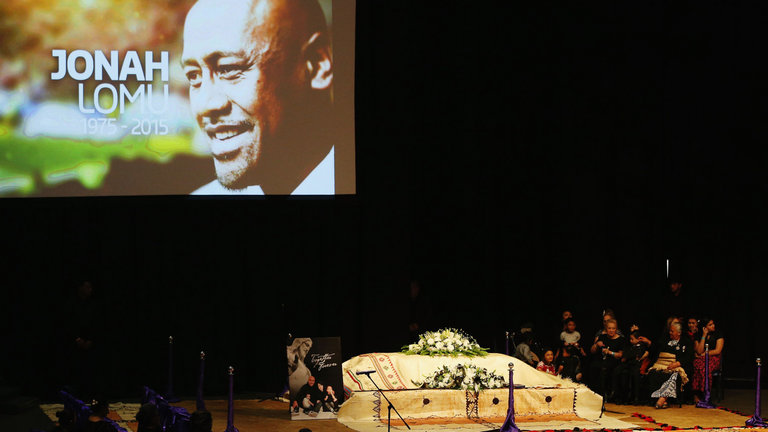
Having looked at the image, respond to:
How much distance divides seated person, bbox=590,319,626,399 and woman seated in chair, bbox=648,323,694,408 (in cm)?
38

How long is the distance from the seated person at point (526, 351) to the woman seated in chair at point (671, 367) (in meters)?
1.22

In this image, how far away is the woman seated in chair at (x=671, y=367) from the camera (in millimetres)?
10969

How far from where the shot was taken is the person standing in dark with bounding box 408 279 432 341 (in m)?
12.4

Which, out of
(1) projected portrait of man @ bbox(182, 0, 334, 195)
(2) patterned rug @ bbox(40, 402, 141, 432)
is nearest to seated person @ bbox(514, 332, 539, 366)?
(1) projected portrait of man @ bbox(182, 0, 334, 195)

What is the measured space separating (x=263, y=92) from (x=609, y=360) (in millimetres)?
4693

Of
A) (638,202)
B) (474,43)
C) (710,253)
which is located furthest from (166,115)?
(710,253)

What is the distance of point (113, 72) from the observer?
11023 mm

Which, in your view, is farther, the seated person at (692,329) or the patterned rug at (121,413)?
the seated person at (692,329)

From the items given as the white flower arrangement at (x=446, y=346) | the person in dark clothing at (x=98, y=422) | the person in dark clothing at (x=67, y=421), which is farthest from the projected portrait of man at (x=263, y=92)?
the person in dark clothing at (x=98, y=422)

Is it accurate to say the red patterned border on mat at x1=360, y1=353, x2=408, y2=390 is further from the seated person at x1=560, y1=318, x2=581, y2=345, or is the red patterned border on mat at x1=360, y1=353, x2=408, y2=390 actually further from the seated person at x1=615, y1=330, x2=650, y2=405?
the seated person at x1=615, y1=330, x2=650, y2=405

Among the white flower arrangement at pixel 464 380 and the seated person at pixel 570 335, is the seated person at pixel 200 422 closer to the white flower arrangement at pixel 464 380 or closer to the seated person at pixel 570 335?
the white flower arrangement at pixel 464 380

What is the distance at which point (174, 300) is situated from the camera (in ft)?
39.0

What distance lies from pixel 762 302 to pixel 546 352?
11.4 feet

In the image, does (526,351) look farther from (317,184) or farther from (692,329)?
(317,184)
